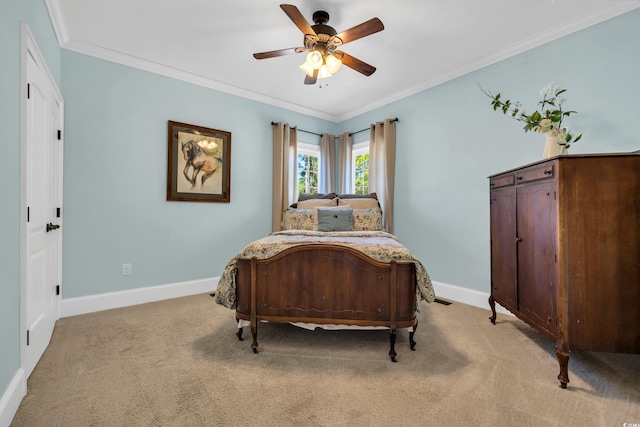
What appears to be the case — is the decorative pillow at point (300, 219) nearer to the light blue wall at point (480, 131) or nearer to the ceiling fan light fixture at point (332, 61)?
the light blue wall at point (480, 131)

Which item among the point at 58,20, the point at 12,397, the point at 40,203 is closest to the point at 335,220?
the point at 40,203

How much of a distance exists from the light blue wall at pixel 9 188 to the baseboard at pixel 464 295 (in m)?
3.83

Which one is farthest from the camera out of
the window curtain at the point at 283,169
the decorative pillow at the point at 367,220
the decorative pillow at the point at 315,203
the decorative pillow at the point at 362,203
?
the window curtain at the point at 283,169

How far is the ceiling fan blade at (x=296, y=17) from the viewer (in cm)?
195

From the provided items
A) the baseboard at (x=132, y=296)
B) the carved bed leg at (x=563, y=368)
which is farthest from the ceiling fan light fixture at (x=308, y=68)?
the baseboard at (x=132, y=296)

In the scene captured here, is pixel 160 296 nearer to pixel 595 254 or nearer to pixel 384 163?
pixel 384 163

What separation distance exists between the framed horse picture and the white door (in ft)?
3.45

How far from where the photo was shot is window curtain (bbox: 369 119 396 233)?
13.6 ft

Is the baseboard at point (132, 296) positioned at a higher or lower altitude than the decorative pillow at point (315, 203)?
lower

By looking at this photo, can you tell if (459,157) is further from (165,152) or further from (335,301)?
(165,152)

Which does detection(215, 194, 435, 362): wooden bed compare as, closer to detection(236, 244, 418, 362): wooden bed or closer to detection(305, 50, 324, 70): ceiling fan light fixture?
detection(236, 244, 418, 362): wooden bed

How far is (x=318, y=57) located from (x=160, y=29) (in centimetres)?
161

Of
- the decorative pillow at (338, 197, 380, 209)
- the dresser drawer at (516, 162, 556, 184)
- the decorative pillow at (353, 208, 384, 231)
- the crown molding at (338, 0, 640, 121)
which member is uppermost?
the crown molding at (338, 0, 640, 121)

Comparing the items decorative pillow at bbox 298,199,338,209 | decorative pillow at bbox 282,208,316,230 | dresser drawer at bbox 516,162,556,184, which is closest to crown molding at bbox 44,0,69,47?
decorative pillow at bbox 282,208,316,230
